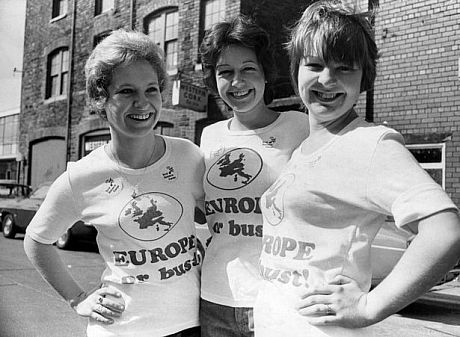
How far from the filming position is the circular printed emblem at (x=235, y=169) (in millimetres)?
1813

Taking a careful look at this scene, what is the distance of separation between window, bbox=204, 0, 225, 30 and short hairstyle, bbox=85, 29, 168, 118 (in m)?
9.68

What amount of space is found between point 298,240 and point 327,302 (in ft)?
0.61

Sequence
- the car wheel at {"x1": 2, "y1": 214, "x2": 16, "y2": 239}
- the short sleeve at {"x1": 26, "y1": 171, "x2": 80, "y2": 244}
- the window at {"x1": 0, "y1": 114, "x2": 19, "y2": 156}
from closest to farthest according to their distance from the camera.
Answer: the short sleeve at {"x1": 26, "y1": 171, "x2": 80, "y2": 244} < the car wheel at {"x1": 2, "y1": 214, "x2": 16, "y2": 239} < the window at {"x1": 0, "y1": 114, "x2": 19, "y2": 156}

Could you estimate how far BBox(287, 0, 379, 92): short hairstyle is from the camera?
4.57 ft

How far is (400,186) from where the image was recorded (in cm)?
116

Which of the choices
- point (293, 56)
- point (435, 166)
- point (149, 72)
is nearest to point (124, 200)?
point (149, 72)

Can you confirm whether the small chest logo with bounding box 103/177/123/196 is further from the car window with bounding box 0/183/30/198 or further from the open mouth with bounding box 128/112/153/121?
the car window with bounding box 0/183/30/198

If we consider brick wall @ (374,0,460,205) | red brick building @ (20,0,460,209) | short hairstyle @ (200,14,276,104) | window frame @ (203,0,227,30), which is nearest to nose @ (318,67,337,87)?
red brick building @ (20,0,460,209)

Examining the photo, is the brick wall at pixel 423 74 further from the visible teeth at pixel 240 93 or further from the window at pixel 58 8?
the window at pixel 58 8

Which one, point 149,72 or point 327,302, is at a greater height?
point 149,72

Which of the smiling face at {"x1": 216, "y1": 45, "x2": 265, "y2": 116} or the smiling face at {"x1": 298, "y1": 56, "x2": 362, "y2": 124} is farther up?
the smiling face at {"x1": 216, "y1": 45, "x2": 265, "y2": 116}

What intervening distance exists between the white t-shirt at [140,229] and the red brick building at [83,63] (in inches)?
282

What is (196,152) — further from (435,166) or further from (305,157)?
(435,166)

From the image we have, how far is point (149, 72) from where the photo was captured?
179 centimetres
